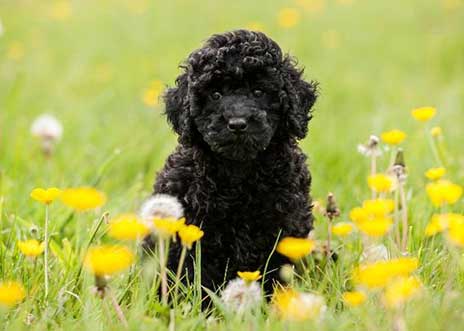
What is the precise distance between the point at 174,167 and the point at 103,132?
2801mm

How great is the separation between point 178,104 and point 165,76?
489 cm

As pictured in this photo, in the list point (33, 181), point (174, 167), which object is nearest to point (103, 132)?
point (33, 181)

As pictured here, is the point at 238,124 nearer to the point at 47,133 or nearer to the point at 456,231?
the point at 456,231

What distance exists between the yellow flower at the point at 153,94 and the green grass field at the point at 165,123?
0.09 metres

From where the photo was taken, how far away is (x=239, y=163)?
12.8 feet

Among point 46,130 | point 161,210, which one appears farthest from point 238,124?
point 46,130

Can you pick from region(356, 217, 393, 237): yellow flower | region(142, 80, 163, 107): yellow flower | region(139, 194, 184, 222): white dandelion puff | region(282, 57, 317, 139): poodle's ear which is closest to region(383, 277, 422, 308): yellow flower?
region(356, 217, 393, 237): yellow flower

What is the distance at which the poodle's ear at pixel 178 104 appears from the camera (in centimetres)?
401

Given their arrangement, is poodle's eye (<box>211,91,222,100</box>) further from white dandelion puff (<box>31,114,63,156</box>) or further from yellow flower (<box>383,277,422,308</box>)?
white dandelion puff (<box>31,114,63,156</box>)

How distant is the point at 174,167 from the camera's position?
4027 mm

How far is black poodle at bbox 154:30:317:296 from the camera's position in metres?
3.79

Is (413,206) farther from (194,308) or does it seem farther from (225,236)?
(194,308)

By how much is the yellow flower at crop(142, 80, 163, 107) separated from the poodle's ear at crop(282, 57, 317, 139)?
2840 millimetres

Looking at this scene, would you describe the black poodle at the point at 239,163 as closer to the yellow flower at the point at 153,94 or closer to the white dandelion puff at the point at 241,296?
the white dandelion puff at the point at 241,296
